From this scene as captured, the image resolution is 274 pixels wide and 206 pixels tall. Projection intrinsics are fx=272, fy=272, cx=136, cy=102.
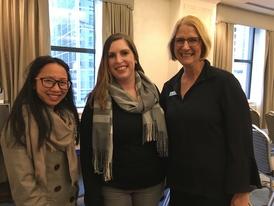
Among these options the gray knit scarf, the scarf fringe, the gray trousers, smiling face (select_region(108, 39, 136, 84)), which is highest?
smiling face (select_region(108, 39, 136, 84))

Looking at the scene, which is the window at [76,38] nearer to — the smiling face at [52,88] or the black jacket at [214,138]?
the smiling face at [52,88]

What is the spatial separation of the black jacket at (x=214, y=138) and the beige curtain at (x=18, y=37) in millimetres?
2914

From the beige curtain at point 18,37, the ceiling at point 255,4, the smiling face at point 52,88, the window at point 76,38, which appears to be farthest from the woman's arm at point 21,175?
the ceiling at point 255,4

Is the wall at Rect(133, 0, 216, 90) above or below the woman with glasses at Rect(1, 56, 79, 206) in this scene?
above

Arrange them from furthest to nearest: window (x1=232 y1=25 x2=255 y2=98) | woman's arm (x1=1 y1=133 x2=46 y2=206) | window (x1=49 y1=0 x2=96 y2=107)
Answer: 1. window (x1=232 y1=25 x2=255 y2=98)
2. window (x1=49 y1=0 x2=96 y2=107)
3. woman's arm (x1=1 y1=133 x2=46 y2=206)

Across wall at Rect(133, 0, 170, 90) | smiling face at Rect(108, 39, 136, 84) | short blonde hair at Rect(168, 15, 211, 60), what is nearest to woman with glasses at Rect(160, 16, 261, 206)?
short blonde hair at Rect(168, 15, 211, 60)

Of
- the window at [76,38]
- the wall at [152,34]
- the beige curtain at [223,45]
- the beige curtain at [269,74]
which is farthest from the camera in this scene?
the beige curtain at [269,74]

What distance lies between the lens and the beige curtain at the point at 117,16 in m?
4.32

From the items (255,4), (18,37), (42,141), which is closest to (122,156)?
(42,141)

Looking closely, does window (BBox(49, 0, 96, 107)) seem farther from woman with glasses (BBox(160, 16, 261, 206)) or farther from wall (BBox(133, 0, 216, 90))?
woman with glasses (BBox(160, 16, 261, 206))

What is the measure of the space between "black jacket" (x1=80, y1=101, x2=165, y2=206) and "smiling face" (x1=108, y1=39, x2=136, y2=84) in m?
0.15

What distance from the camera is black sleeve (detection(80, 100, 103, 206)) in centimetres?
130

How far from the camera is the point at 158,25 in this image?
5.01m

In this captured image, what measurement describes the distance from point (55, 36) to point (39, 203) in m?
3.75
